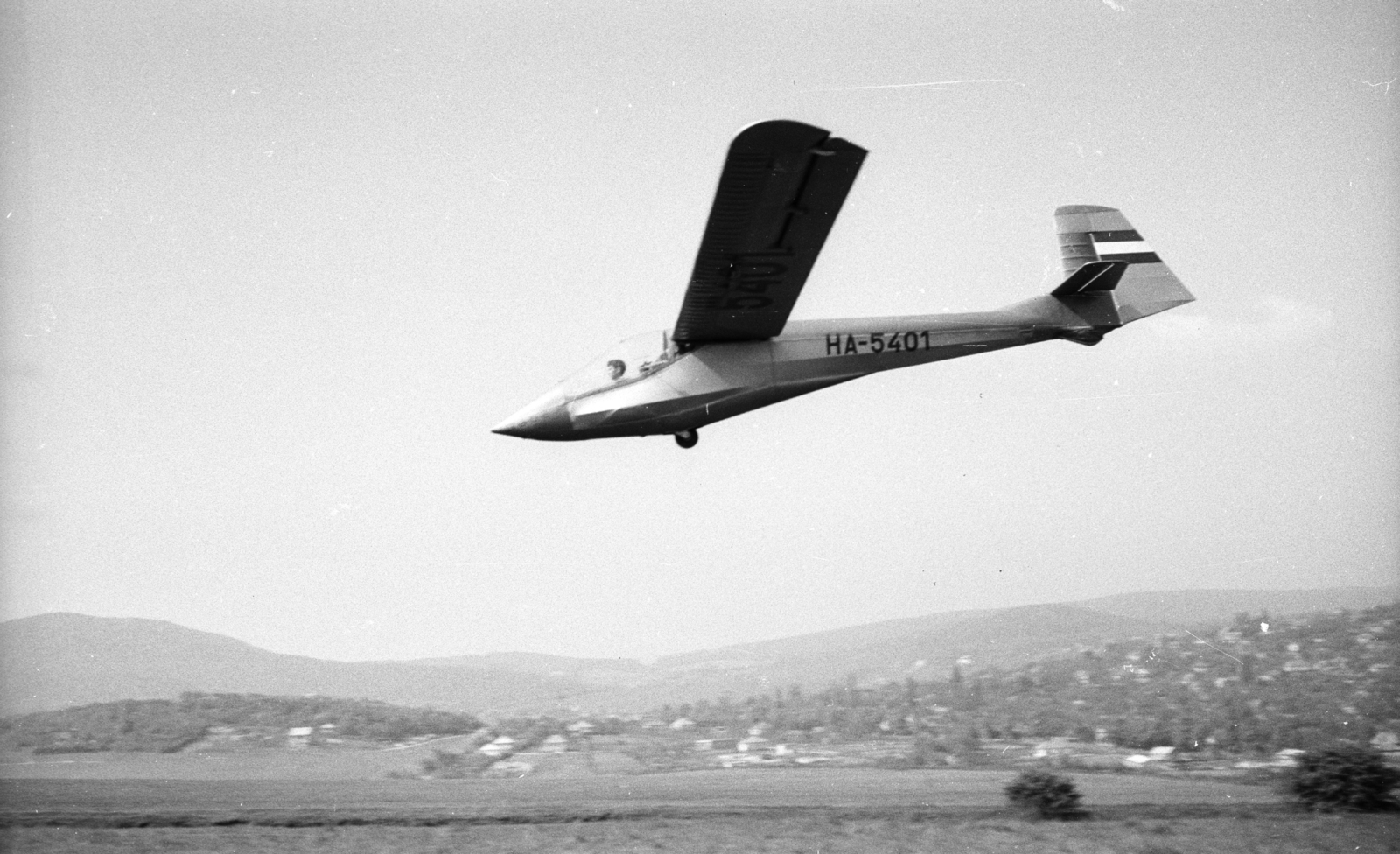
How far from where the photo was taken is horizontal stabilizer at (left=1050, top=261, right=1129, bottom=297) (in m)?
16.3

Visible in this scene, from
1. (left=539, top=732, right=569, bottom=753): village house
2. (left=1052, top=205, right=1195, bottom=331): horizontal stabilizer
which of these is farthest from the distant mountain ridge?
(left=1052, top=205, right=1195, bottom=331): horizontal stabilizer

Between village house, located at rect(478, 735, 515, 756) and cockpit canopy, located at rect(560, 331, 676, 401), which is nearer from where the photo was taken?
cockpit canopy, located at rect(560, 331, 676, 401)

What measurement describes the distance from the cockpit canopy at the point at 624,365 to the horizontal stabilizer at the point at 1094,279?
6.07 m

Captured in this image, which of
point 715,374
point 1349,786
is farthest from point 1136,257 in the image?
point 1349,786

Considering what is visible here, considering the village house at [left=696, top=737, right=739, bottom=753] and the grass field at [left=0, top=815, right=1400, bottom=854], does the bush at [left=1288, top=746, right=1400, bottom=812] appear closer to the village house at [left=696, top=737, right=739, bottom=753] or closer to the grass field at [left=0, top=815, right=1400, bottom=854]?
the grass field at [left=0, top=815, right=1400, bottom=854]

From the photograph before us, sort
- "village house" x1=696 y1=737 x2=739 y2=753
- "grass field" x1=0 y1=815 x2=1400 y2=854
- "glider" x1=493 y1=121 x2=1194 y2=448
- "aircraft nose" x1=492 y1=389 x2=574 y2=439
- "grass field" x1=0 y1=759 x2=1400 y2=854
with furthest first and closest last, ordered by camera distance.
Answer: "village house" x1=696 y1=737 x2=739 y2=753
"grass field" x1=0 y1=759 x2=1400 y2=854
"grass field" x1=0 y1=815 x2=1400 y2=854
"aircraft nose" x1=492 y1=389 x2=574 y2=439
"glider" x1=493 y1=121 x2=1194 y2=448

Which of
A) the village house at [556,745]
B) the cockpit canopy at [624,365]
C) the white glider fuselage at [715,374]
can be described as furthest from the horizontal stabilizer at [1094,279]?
the village house at [556,745]

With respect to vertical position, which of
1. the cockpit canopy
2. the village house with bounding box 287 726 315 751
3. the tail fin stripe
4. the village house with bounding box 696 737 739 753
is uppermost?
the tail fin stripe

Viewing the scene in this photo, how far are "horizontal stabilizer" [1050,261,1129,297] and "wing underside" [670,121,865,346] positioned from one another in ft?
14.8

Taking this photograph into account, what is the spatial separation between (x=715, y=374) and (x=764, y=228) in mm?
2669

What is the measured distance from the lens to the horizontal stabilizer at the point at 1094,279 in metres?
16.3

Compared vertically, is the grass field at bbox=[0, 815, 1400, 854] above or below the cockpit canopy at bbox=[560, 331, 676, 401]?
below

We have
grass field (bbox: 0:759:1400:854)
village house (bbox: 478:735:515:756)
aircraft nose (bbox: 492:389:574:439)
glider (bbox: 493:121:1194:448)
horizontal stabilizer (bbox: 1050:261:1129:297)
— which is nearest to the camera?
glider (bbox: 493:121:1194:448)

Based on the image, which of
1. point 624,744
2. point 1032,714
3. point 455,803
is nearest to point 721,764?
point 624,744
